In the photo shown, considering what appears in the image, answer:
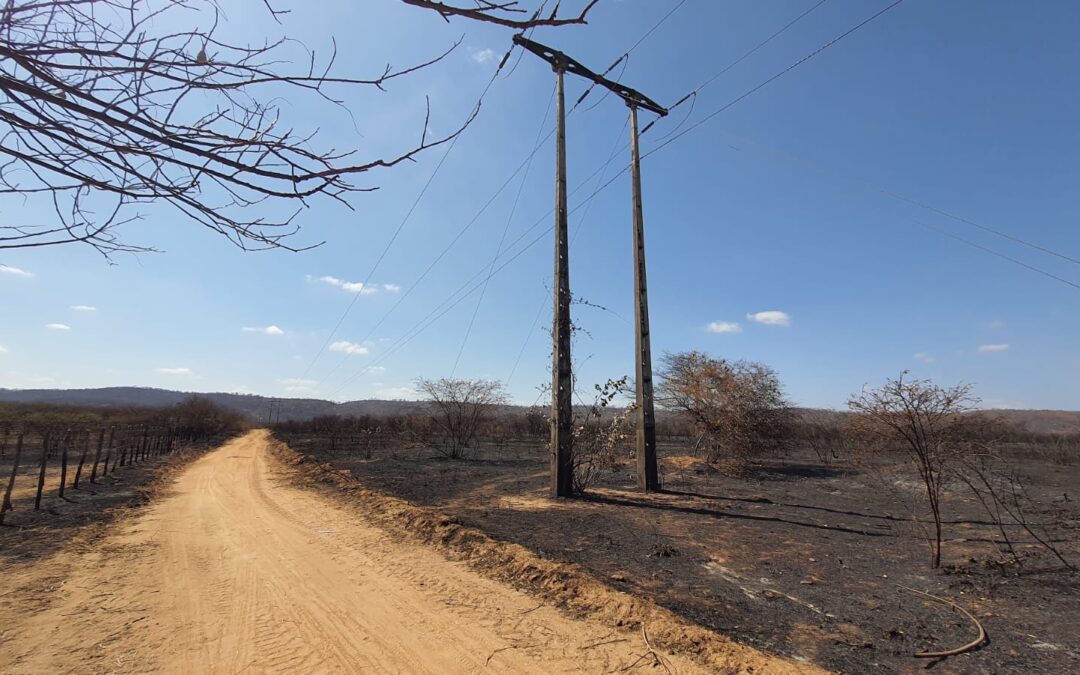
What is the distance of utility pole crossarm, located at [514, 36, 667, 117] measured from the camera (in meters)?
12.0

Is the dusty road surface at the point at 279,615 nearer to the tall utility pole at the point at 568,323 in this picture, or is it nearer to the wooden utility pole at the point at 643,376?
the tall utility pole at the point at 568,323

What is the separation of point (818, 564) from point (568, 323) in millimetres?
6745

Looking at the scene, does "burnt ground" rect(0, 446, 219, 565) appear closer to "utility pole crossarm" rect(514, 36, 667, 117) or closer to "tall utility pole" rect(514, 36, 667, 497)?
"tall utility pole" rect(514, 36, 667, 497)

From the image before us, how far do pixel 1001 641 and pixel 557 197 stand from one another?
10.4 metres

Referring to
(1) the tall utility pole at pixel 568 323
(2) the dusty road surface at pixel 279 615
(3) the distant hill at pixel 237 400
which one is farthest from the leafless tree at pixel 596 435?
(3) the distant hill at pixel 237 400

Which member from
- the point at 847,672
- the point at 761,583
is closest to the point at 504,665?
the point at 847,672

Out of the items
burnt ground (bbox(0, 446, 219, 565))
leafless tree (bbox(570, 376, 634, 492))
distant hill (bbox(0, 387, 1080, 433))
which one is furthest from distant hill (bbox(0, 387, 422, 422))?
leafless tree (bbox(570, 376, 634, 492))

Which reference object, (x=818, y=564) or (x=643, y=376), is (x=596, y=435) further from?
(x=818, y=564)

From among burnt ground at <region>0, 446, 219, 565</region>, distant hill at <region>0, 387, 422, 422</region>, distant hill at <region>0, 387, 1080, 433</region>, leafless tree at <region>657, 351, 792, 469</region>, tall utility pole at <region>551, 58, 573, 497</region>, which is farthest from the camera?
distant hill at <region>0, 387, 422, 422</region>

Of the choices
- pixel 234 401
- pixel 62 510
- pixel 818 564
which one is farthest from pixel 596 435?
pixel 234 401

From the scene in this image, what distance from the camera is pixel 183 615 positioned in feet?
13.7

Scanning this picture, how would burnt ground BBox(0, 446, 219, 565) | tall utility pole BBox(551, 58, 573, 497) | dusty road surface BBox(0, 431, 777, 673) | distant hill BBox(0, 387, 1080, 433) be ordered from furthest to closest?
distant hill BBox(0, 387, 1080, 433), tall utility pole BBox(551, 58, 573, 497), burnt ground BBox(0, 446, 219, 565), dusty road surface BBox(0, 431, 777, 673)

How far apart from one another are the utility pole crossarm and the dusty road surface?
1092 centimetres

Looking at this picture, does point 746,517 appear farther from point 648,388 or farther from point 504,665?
point 504,665
